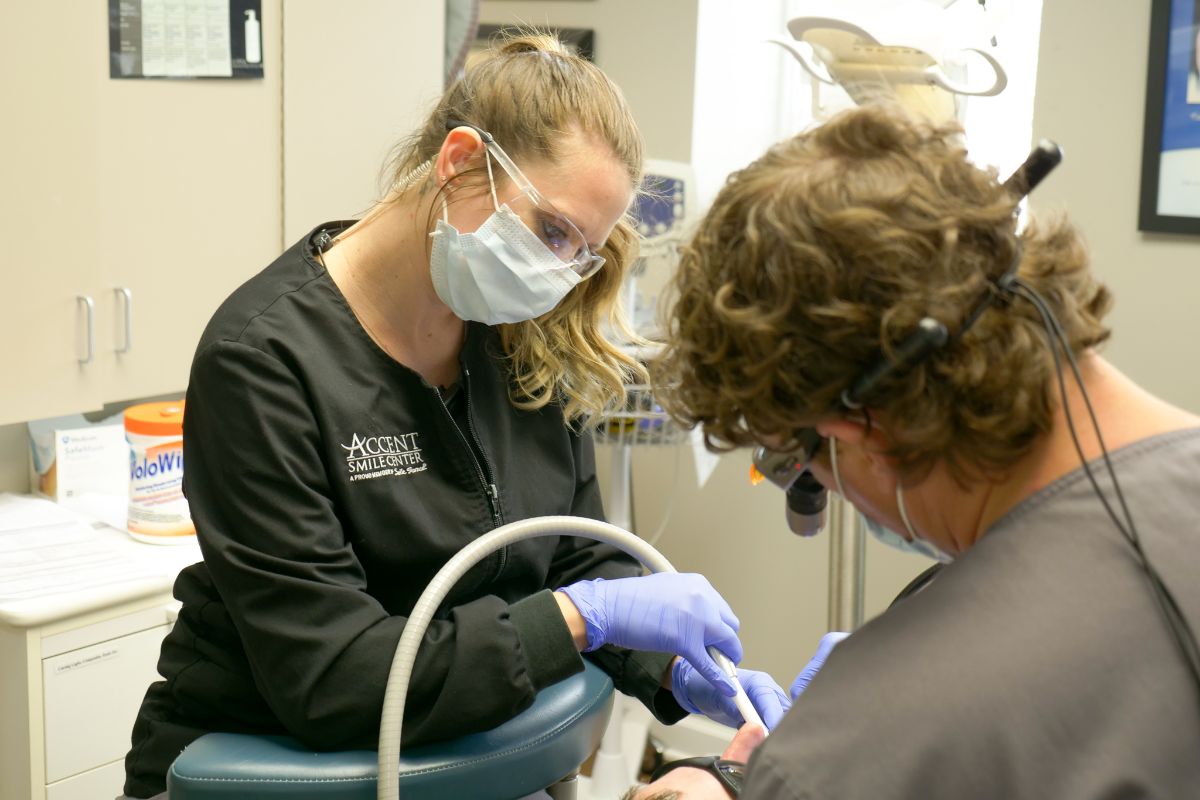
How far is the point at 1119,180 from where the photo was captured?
225 cm

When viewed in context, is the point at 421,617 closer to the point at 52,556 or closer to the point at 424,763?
the point at 424,763

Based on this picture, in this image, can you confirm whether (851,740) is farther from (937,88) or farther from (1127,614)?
(937,88)

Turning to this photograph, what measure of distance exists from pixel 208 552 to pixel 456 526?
0.98 feet

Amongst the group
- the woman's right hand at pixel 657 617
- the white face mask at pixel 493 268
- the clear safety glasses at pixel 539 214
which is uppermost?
the clear safety glasses at pixel 539 214

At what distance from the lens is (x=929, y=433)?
81 cm

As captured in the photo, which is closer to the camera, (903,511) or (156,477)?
(903,511)

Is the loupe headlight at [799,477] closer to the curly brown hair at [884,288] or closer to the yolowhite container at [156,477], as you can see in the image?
the curly brown hair at [884,288]

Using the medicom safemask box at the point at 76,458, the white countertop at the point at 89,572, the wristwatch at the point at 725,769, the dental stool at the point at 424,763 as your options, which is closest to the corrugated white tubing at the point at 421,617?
the dental stool at the point at 424,763

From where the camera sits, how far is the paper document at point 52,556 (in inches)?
74.5

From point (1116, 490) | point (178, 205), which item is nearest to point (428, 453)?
point (1116, 490)

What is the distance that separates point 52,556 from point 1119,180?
215 cm

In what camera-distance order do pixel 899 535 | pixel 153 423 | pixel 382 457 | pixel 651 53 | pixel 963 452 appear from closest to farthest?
pixel 963 452, pixel 899 535, pixel 382 457, pixel 153 423, pixel 651 53

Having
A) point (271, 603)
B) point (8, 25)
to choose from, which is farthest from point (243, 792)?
point (8, 25)

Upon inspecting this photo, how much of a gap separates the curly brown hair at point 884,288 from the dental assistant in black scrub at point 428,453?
1.70 ft
